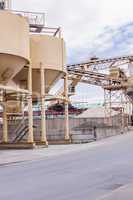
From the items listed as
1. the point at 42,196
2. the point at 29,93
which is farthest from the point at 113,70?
the point at 42,196

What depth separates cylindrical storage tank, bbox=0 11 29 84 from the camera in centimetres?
3025

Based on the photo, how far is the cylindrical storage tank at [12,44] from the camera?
99.2 ft

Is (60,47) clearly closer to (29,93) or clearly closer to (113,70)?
(29,93)

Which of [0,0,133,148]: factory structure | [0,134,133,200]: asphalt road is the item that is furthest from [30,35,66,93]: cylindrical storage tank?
[0,134,133,200]: asphalt road

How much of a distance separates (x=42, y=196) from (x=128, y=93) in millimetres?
54365

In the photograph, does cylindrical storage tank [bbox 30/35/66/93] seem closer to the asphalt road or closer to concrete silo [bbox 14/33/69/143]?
concrete silo [bbox 14/33/69/143]

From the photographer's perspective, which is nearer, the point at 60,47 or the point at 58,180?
the point at 58,180

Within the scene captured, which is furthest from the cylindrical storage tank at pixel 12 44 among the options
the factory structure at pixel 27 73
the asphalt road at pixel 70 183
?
the asphalt road at pixel 70 183

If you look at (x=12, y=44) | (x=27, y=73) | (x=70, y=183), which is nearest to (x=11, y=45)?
(x=12, y=44)

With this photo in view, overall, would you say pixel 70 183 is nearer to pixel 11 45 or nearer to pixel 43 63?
pixel 11 45

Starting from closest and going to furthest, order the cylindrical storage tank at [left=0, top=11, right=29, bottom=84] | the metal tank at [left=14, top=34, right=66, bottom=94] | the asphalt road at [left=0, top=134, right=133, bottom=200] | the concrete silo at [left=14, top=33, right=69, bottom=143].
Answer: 1. the asphalt road at [left=0, top=134, right=133, bottom=200]
2. the cylindrical storage tank at [left=0, top=11, right=29, bottom=84]
3. the concrete silo at [left=14, top=33, right=69, bottom=143]
4. the metal tank at [left=14, top=34, right=66, bottom=94]

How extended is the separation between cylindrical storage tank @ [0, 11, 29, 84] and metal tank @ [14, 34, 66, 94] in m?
3.85

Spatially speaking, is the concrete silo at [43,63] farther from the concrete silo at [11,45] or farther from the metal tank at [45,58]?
the concrete silo at [11,45]

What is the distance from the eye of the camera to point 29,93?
34312 millimetres
